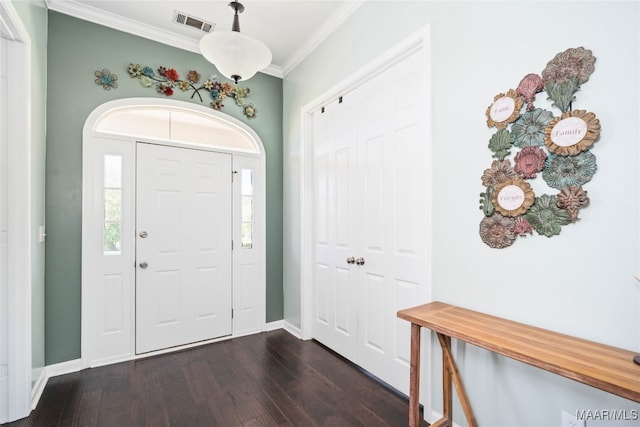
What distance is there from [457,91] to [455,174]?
1.58ft

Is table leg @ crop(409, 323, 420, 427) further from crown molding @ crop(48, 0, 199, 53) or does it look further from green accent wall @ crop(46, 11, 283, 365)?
crown molding @ crop(48, 0, 199, 53)

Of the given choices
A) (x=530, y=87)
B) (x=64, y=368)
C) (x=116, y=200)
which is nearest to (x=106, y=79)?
(x=116, y=200)

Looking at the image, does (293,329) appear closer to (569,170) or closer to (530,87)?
(569,170)

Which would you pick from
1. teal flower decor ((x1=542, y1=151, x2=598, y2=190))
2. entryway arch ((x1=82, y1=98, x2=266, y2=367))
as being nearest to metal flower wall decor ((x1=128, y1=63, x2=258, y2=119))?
entryway arch ((x1=82, y1=98, x2=266, y2=367))

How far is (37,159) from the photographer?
7.34 ft

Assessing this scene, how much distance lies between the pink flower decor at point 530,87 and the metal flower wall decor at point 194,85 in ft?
8.82

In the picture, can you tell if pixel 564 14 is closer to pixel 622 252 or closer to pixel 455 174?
pixel 455 174

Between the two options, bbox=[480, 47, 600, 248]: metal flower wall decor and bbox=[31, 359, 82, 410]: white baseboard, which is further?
bbox=[31, 359, 82, 410]: white baseboard

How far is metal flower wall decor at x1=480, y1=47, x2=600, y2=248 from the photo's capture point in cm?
128

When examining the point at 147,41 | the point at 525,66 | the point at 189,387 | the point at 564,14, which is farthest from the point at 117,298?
the point at 564,14

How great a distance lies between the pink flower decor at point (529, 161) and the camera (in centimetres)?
140

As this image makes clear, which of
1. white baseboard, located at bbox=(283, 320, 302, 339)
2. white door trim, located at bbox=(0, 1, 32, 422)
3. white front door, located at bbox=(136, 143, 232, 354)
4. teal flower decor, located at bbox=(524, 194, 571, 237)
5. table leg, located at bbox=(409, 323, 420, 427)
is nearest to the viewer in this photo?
teal flower decor, located at bbox=(524, 194, 571, 237)

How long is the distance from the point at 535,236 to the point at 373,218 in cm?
117

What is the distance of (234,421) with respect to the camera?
1916 millimetres
